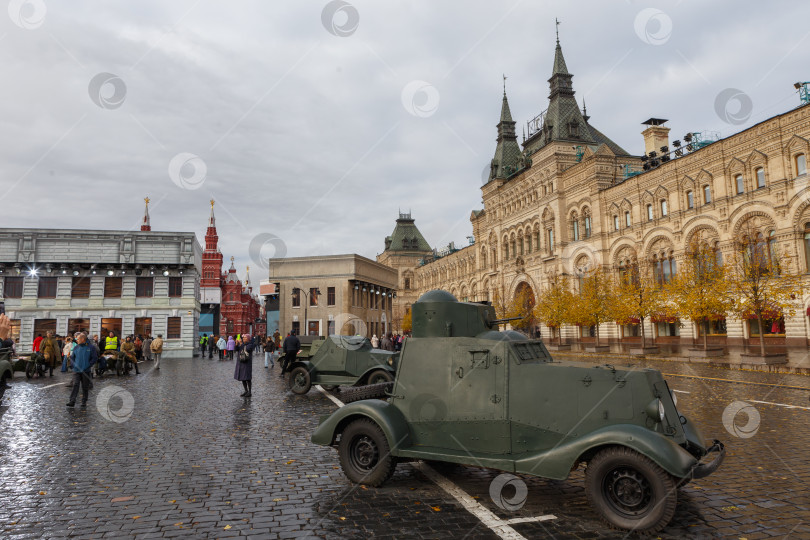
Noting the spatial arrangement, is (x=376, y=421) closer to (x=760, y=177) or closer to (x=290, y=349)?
(x=290, y=349)

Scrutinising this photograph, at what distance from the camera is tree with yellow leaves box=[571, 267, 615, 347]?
35.7 metres

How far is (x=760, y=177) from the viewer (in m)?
30.4

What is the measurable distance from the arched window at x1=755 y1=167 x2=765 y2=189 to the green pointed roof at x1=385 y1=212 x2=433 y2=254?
249 ft

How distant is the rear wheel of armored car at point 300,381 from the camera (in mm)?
16094

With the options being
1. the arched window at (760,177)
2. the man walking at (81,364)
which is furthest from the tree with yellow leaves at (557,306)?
the man walking at (81,364)

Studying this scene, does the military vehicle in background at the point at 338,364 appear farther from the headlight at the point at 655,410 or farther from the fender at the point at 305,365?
the headlight at the point at 655,410

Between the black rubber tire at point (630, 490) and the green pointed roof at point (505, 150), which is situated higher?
the green pointed roof at point (505, 150)

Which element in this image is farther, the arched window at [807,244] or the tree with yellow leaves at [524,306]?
the tree with yellow leaves at [524,306]

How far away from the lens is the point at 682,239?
117 ft

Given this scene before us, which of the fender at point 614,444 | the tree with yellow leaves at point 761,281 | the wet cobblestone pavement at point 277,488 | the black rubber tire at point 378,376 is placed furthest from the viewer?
the tree with yellow leaves at point 761,281

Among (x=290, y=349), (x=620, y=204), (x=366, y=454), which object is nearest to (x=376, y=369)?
(x=290, y=349)

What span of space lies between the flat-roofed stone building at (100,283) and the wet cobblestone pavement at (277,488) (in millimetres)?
29785

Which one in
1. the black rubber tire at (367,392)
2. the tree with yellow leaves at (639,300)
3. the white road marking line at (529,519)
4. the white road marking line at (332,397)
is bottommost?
the white road marking line at (529,519)

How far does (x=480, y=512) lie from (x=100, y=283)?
40.4m
